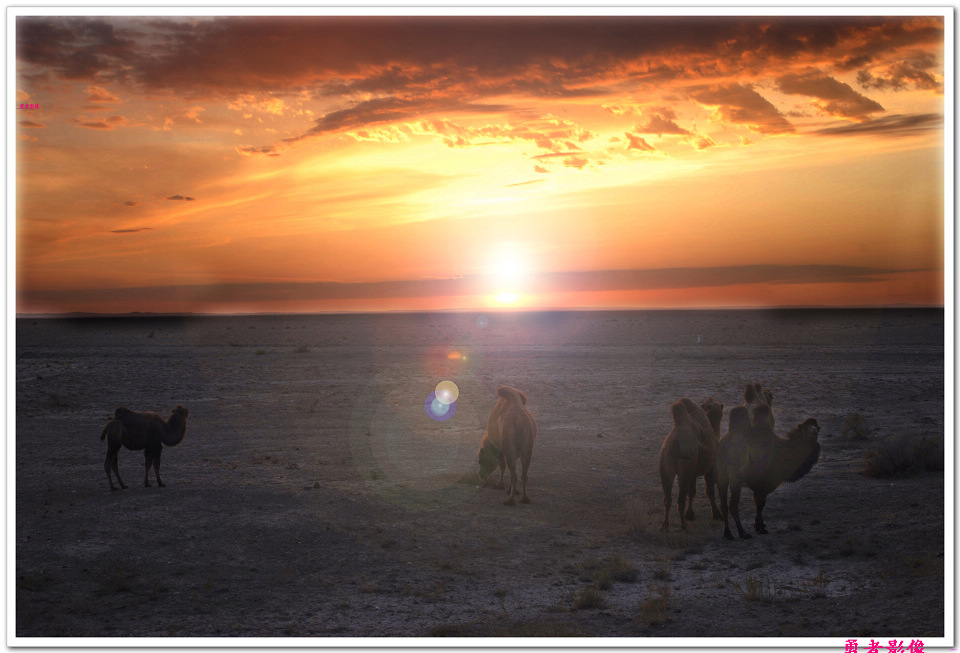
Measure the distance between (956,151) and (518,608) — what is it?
664cm

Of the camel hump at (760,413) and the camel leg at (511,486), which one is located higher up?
the camel hump at (760,413)

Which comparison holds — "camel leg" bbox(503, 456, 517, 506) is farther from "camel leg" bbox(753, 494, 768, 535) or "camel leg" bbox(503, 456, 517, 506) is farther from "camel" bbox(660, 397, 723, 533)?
"camel leg" bbox(753, 494, 768, 535)

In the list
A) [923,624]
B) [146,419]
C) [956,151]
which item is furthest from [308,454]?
[956,151]

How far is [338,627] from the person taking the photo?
7.08m

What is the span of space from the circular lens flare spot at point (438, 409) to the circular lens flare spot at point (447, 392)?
0.72 feet

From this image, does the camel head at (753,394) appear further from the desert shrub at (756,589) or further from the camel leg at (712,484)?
the desert shrub at (756,589)

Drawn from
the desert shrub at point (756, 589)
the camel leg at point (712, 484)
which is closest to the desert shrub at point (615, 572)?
the desert shrub at point (756, 589)

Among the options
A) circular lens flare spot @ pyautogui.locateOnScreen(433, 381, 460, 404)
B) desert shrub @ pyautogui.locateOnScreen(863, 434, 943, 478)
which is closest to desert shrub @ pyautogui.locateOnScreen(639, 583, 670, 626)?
desert shrub @ pyautogui.locateOnScreen(863, 434, 943, 478)

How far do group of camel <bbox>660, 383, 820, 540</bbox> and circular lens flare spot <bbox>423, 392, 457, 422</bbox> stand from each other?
463 inches

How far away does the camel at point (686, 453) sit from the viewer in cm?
966

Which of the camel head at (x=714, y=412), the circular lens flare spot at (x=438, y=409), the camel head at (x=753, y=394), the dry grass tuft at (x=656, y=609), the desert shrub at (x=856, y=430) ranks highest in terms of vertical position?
the camel head at (x=753, y=394)

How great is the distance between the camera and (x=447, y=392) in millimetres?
26922

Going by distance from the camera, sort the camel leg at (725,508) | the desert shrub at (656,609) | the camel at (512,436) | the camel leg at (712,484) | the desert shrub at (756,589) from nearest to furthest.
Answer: the desert shrub at (656,609) < the desert shrub at (756,589) < the camel leg at (725,508) < the camel leg at (712,484) < the camel at (512,436)

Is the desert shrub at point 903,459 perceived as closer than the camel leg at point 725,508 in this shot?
No
